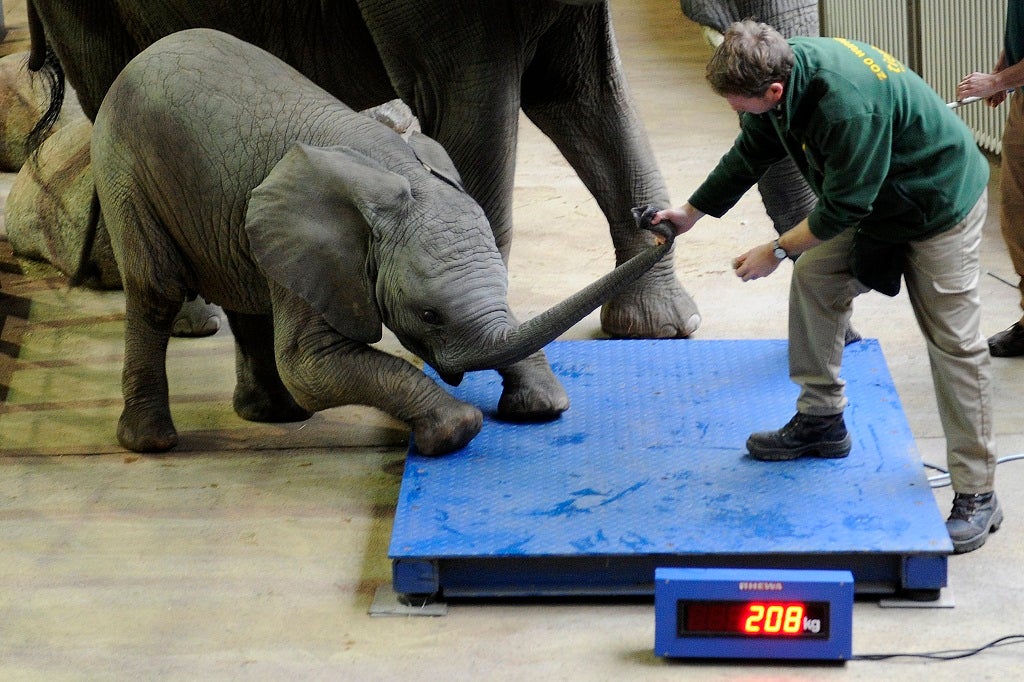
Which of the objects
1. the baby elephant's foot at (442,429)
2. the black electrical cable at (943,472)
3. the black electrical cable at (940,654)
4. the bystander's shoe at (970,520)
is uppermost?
the baby elephant's foot at (442,429)

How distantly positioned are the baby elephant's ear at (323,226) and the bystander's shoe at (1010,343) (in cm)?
242

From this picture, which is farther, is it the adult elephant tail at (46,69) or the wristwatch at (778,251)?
the adult elephant tail at (46,69)

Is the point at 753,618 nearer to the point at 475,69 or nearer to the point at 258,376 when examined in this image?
the point at 475,69

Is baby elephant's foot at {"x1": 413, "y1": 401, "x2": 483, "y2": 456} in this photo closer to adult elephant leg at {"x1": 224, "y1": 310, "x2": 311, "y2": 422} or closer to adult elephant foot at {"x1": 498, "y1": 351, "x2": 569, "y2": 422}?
adult elephant foot at {"x1": 498, "y1": 351, "x2": 569, "y2": 422}

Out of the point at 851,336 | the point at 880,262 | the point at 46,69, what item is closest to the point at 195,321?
the point at 46,69

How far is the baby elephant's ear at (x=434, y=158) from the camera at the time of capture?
446cm

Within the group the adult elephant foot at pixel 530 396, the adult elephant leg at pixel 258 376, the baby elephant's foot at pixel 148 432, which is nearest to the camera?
the adult elephant foot at pixel 530 396

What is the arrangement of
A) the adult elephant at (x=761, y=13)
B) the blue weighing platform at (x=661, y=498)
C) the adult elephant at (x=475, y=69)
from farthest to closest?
the adult elephant at (x=475, y=69), the adult elephant at (x=761, y=13), the blue weighing platform at (x=661, y=498)

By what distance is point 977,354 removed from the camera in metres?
3.87

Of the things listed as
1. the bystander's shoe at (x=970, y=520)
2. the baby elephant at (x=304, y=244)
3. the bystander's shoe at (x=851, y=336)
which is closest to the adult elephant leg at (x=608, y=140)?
the bystander's shoe at (x=851, y=336)

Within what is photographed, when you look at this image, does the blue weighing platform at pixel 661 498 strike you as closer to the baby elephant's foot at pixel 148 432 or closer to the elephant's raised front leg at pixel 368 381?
the elephant's raised front leg at pixel 368 381

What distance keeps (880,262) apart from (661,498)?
883 mm

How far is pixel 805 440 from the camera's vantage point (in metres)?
4.26

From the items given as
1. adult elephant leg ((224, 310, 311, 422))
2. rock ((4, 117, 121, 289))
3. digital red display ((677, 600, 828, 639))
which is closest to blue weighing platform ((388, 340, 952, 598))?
digital red display ((677, 600, 828, 639))
